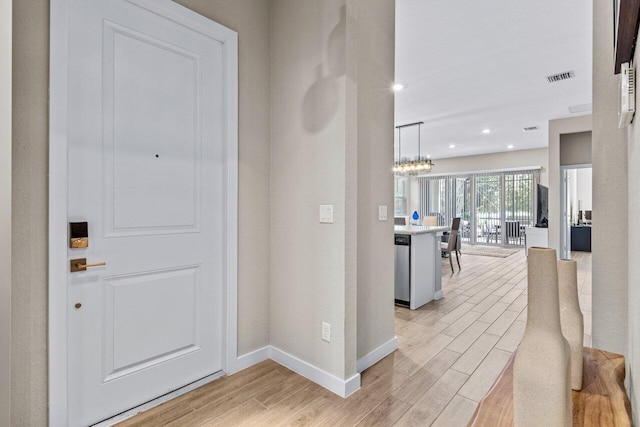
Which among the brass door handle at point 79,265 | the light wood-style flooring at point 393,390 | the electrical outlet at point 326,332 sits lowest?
the light wood-style flooring at point 393,390

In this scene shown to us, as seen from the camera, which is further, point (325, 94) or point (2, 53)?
point (325, 94)

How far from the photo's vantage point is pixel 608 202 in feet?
4.57

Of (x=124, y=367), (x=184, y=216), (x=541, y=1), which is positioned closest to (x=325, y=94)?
(x=184, y=216)

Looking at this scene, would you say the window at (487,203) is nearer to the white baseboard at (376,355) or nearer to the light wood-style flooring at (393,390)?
the light wood-style flooring at (393,390)

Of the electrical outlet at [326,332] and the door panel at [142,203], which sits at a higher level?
the door panel at [142,203]

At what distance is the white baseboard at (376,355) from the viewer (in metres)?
2.32

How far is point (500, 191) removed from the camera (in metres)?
9.99

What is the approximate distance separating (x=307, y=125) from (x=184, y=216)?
40.0 inches

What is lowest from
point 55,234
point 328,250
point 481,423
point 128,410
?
point 128,410

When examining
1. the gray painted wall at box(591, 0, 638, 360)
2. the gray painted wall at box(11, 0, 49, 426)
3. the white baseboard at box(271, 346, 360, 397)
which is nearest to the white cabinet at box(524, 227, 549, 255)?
the gray painted wall at box(591, 0, 638, 360)

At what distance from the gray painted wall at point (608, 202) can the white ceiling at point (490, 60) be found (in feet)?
5.78

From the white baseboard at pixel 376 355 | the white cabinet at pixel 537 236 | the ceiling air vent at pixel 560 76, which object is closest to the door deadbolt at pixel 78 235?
the white baseboard at pixel 376 355

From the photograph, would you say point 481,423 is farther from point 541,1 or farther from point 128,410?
point 541,1

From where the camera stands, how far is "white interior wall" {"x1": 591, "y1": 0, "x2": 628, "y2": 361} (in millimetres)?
1355
